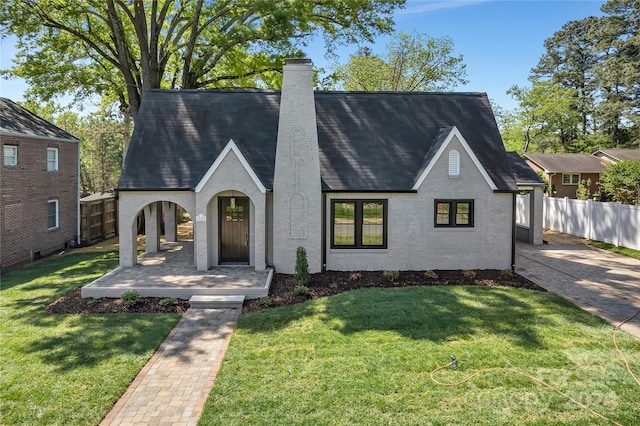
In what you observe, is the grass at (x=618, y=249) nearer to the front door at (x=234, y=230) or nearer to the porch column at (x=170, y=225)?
the front door at (x=234, y=230)

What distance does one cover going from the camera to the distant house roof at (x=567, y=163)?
39688mm

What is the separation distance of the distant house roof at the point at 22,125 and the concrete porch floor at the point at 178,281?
311 inches

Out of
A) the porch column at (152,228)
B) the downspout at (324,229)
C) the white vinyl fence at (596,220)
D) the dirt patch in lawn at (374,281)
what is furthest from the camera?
the white vinyl fence at (596,220)

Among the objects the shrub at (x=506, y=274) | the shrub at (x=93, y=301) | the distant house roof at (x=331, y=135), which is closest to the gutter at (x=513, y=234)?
the distant house roof at (x=331, y=135)

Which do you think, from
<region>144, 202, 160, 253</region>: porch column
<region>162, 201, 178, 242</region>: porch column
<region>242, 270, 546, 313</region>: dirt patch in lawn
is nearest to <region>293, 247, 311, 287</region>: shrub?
<region>242, 270, 546, 313</region>: dirt patch in lawn

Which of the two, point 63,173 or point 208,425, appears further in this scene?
point 63,173

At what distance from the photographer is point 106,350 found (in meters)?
8.34

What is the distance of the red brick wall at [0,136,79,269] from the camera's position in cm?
1658

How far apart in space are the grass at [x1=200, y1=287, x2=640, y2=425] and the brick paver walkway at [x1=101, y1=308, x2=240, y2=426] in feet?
0.96

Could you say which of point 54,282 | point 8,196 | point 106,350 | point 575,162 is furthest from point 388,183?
point 575,162

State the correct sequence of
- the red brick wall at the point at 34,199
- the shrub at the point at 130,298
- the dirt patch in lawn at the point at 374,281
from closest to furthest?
1. the shrub at the point at 130,298
2. the dirt patch in lawn at the point at 374,281
3. the red brick wall at the point at 34,199

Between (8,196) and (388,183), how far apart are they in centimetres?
1532

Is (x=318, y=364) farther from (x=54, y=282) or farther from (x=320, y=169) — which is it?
(x=54, y=282)

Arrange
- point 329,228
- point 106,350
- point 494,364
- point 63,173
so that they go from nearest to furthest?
point 494,364, point 106,350, point 329,228, point 63,173
